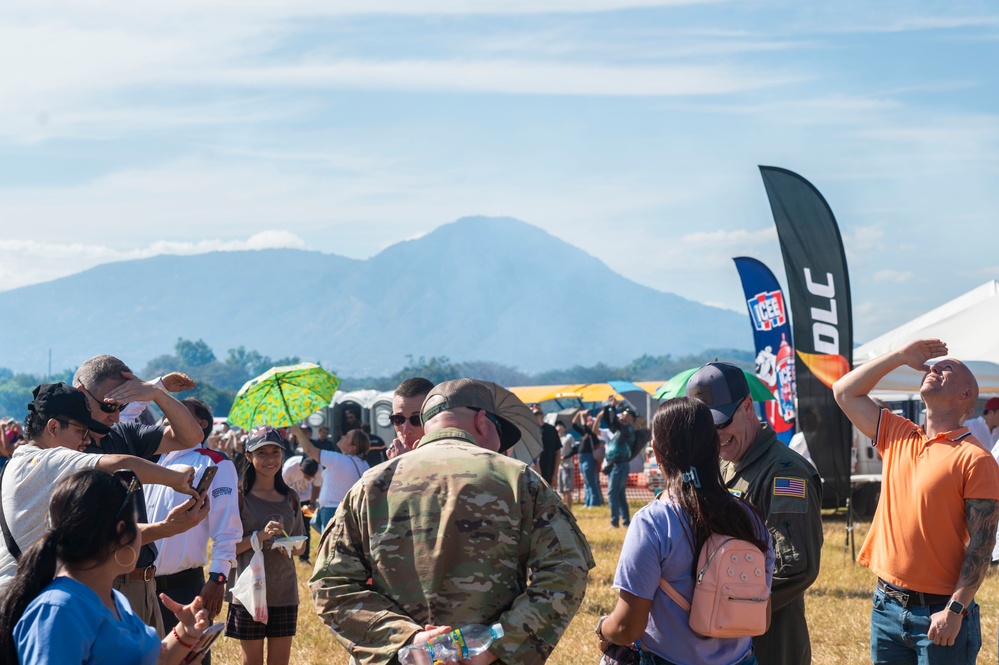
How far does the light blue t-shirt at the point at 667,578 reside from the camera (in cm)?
330

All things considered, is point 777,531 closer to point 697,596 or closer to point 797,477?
point 797,477

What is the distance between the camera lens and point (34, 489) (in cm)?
378

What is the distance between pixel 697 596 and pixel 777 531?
0.69 meters

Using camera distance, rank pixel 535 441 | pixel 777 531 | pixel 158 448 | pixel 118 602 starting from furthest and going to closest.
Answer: pixel 535 441 → pixel 158 448 → pixel 777 531 → pixel 118 602

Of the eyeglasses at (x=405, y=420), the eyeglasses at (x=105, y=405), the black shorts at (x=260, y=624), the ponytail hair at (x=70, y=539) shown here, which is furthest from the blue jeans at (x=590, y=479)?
the ponytail hair at (x=70, y=539)

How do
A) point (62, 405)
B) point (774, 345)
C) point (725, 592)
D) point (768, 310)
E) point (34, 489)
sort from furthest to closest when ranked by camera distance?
point (768, 310) < point (774, 345) < point (62, 405) < point (34, 489) < point (725, 592)

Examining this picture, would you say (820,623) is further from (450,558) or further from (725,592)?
(450,558)

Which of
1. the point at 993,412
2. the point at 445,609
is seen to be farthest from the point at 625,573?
the point at 993,412

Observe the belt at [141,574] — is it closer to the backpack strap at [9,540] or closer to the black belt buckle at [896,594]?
the backpack strap at [9,540]

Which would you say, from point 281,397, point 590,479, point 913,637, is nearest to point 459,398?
point 913,637

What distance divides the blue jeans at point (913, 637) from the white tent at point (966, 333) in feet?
38.7

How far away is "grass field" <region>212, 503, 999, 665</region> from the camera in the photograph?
7883 millimetres

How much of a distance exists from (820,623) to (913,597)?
4.99m

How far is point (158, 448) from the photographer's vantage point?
5000 millimetres
